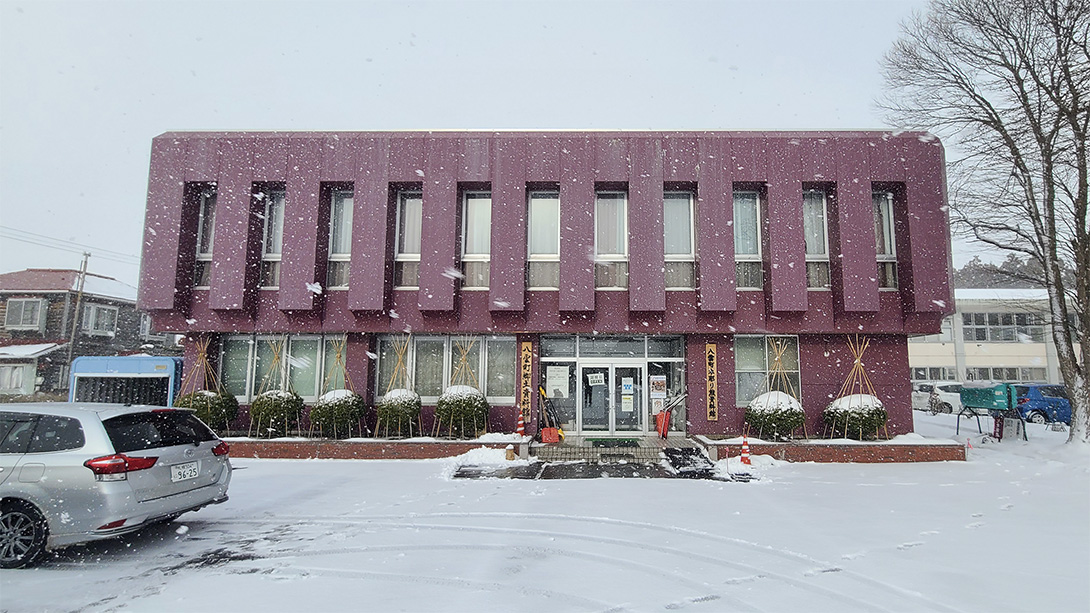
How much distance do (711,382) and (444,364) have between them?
6607mm

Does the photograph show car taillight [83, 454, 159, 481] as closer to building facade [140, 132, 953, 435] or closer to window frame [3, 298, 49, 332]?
building facade [140, 132, 953, 435]

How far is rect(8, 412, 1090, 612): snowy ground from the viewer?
183 inches

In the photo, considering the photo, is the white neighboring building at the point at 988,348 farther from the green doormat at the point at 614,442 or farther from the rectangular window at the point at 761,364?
the green doormat at the point at 614,442

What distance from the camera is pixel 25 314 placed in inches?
1220

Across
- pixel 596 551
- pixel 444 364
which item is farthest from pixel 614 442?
pixel 596 551

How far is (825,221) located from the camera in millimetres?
13938

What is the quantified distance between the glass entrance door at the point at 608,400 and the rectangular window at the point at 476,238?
11.5 feet

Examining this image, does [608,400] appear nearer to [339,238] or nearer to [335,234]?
[339,238]

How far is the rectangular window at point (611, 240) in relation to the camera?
13633 mm

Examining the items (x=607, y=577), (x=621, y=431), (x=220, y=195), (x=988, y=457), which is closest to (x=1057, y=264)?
(x=988, y=457)

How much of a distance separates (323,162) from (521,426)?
26.5ft

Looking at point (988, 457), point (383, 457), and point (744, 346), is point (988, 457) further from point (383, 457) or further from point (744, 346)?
point (383, 457)

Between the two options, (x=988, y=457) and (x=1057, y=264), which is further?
(x=1057, y=264)

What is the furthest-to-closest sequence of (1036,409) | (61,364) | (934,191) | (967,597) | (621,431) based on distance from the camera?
(61,364), (1036,409), (621,431), (934,191), (967,597)
